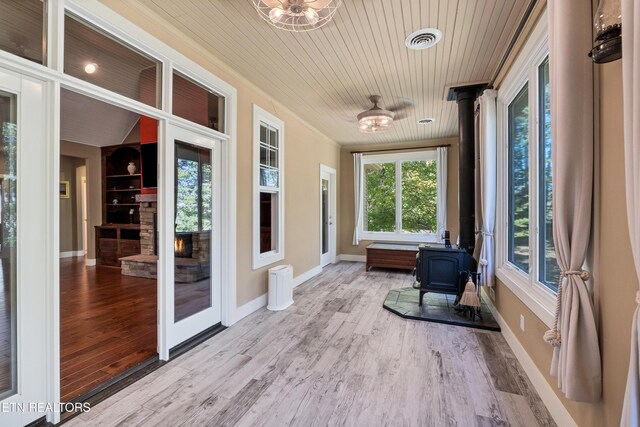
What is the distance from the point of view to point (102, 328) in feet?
10.3

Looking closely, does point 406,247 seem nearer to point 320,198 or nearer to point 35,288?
point 320,198

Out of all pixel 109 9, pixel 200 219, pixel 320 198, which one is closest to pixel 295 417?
pixel 200 219

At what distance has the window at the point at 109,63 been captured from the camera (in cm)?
196

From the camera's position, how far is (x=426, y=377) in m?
2.32

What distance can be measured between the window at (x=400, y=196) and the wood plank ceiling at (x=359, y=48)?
8.12ft

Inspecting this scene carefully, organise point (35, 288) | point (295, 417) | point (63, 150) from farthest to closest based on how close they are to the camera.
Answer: point (63, 150) < point (295, 417) < point (35, 288)

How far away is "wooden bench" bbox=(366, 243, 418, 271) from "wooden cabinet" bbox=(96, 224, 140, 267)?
15.9ft

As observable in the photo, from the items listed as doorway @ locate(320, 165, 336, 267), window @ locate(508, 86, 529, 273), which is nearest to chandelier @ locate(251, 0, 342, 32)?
window @ locate(508, 86, 529, 273)

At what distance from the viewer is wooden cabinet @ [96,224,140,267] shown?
6.12 metres

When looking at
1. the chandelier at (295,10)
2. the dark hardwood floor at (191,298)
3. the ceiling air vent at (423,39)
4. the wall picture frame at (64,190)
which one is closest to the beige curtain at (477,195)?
the ceiling air vent at (423,39)

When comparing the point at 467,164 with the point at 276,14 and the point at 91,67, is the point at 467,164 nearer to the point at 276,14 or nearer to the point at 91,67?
the point at 276,14

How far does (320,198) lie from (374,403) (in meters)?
4.37

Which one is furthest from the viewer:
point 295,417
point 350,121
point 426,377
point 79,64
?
point 350,121

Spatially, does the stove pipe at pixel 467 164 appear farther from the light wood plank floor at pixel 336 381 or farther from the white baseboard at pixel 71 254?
the white baseboard at pixel 71 254
